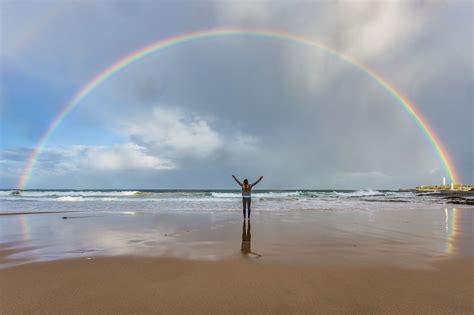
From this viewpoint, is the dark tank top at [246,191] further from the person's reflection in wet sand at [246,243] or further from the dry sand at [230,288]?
the dry sand at [230,288]

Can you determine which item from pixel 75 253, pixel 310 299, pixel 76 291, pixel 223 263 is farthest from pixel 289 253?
pixel 75 253

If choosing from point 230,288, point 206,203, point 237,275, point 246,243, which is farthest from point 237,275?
point 206,203

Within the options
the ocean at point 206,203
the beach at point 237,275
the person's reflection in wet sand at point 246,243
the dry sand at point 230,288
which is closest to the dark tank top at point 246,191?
the person's reflection in wet sand at point 246,243

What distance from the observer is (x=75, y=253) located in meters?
7.29

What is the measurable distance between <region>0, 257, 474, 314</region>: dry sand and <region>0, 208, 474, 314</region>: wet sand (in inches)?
0.6

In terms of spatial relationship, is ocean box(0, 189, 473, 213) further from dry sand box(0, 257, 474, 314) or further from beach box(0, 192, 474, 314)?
dry sand box(0, 257, 474, 314)

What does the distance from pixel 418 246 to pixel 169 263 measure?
6.62 m

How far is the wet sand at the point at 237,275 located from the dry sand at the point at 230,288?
0.02 meters

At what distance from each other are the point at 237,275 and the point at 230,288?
0.66m

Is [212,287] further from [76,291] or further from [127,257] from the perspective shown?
[127,257]

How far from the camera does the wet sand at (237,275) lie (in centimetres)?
414

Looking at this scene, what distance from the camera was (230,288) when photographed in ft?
15.6

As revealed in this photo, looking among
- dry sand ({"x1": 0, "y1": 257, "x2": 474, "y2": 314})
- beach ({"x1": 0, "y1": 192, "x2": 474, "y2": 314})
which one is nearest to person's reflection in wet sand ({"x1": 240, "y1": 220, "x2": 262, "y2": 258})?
beach ({"x1": 0, "y1": 192, "x2": 474, "y2": 314})

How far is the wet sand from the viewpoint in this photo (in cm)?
414
